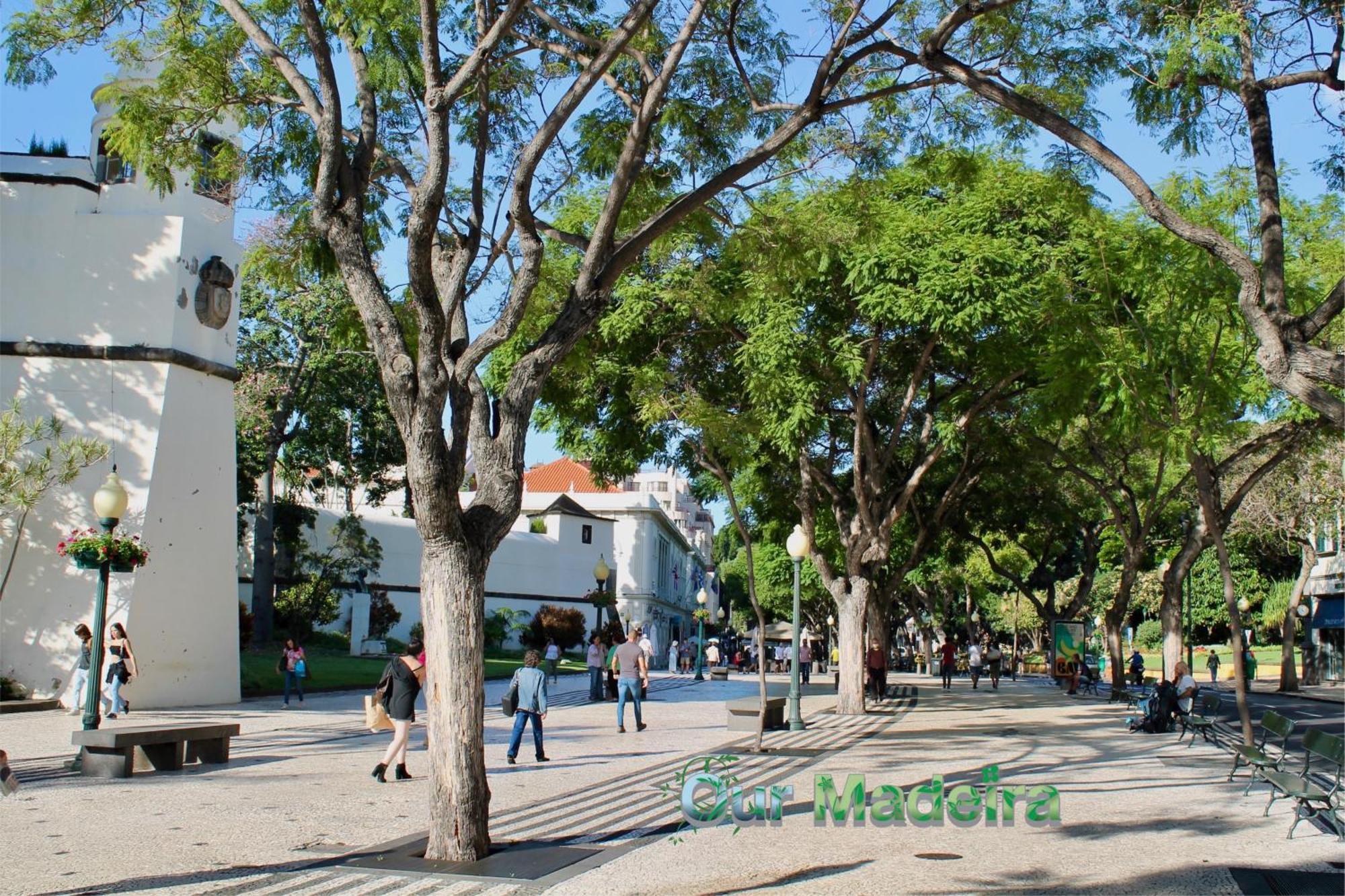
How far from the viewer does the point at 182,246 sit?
22.0 metres

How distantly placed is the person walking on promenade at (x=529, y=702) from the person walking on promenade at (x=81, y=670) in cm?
763

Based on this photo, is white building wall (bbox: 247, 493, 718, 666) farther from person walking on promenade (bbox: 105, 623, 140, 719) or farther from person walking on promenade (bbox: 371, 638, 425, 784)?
person walking on promenade (bbox: 371, 638, 425, 784)

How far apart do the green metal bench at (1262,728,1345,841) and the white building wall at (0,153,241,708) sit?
59.4 ft

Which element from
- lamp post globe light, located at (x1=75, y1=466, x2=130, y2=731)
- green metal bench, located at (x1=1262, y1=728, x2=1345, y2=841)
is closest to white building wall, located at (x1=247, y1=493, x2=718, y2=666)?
lamp post globe light, located at (x1=75, y1=466, x2=130, y2=731)

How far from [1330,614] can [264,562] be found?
1450 inches

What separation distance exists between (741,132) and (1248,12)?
429 centimetres

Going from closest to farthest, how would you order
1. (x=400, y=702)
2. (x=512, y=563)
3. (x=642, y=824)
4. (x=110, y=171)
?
(x=642, y=824), (x=400, y=702), (x=110, y=171), (x=512, y=563)

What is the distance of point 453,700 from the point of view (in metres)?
8.09

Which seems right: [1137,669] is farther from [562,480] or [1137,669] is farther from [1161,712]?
[562,480]

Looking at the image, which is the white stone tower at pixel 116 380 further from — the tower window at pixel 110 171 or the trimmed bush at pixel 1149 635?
the trimmed bush at pixel 1149 635

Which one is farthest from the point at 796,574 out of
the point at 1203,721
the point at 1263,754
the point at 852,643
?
the point at 852,643

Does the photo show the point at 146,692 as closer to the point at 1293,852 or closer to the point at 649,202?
the point at 649,202

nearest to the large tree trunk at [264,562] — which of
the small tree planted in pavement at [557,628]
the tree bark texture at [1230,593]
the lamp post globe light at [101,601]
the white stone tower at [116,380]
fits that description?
the white stone tower at [116,380]

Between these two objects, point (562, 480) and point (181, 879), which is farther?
point (562, 480)
